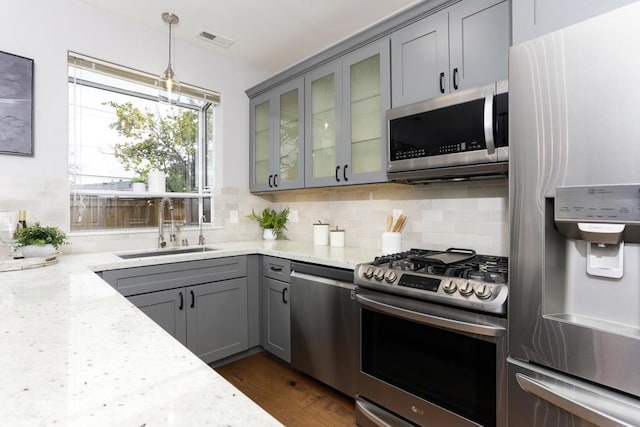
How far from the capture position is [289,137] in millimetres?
2879

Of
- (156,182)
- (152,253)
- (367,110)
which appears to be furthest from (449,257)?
(156,182)

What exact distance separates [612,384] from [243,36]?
10.0 feet

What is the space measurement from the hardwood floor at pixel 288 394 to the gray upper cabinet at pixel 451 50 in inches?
74.3

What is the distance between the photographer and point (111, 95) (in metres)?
2.59

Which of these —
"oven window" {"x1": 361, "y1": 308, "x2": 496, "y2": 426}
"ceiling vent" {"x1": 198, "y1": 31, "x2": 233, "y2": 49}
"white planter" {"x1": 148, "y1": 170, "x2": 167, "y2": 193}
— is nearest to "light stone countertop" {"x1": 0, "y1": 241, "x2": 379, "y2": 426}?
"oven window" {"x1": 361, "y1": 308, "x2": 496, "y2": 426}

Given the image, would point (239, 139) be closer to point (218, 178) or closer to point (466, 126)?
point (218, 178)

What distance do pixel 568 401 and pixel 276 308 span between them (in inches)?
72.4

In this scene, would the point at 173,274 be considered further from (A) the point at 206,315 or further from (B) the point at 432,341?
(B) the point at 432,341

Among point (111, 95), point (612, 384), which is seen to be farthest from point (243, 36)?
point (612, 384)

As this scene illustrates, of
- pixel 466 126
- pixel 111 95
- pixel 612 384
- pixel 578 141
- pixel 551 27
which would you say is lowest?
pixel 612 384

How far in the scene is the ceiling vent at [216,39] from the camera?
8.94ft

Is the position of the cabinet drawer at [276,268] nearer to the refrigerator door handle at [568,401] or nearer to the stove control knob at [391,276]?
the stove control knob at [391,276]

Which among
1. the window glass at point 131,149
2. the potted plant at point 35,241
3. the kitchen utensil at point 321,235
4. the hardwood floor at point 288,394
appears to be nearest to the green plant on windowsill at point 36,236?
the potted plant at point 35,241

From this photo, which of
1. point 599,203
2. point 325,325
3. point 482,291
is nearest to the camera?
point 599,203
